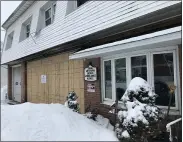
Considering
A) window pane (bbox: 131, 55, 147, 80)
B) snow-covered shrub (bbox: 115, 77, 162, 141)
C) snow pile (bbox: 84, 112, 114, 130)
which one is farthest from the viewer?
window pane (bbox: 131, 55, 147, 80)

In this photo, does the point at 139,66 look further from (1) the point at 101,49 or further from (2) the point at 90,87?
(2) the point at 90,87

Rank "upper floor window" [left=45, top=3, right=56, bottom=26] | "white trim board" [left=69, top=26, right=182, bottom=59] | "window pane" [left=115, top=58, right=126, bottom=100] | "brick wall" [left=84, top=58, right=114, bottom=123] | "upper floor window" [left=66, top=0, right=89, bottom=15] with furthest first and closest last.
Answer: "upper floor window" [left=45, top=3, right=56, bottom=26] < "upper floor window" [left=66, top=0, right=89, bottom=15] < "brick wall" [left=84, top=58, right=114, bottom=123] < "window pane" [left=115, top=58, right=126, bottom=100] < "white trim board" [left=69, top=26, right=182, bottom=59]

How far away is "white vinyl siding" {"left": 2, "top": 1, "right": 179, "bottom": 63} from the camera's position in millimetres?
5238

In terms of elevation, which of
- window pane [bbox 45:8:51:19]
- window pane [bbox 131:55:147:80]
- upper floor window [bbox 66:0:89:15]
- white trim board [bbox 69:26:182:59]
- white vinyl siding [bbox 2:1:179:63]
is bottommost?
window pane [bbox 131:55:147:80]

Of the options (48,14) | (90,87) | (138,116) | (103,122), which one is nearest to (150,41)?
(138,116)

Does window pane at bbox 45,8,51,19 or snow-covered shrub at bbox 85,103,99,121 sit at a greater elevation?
window pane at bbox 45,8,51,19

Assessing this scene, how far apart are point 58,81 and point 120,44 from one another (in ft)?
17.0

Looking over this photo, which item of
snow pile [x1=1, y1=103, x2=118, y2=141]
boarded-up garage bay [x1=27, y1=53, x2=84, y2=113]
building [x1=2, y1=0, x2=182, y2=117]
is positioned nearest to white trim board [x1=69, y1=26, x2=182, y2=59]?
building [x1=2, y1=0, x2=182, y2=117]

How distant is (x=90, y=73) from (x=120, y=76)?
4.46ft

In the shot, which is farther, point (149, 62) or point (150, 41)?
point (149, 62)

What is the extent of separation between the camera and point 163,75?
5.40m

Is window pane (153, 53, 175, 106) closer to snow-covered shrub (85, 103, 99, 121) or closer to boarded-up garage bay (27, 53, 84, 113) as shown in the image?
snow-covered shrub (85, 103, 99, 121)

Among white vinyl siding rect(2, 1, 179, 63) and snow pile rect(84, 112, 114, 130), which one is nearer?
snow pile rect(84, 112, 114, 130)

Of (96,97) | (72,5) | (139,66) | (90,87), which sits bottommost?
(96,97)
